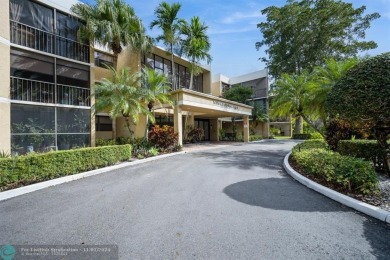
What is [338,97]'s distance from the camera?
620 centimetres

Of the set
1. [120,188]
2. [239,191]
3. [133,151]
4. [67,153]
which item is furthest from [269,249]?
[133,151]

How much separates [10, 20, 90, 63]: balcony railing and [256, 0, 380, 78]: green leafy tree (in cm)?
2400

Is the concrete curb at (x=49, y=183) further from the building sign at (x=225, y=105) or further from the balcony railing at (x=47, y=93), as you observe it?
the building sign at (x=225, y=105)

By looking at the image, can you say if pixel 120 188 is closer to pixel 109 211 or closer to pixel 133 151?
pixel 109 211

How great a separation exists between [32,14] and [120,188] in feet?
38.5

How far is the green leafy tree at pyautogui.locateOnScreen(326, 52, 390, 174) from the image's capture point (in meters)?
5.30

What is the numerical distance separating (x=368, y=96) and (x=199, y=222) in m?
5.33

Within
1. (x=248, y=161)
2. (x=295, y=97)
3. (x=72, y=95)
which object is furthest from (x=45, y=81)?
(x=295, y=97)

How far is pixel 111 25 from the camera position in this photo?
43.8 feet

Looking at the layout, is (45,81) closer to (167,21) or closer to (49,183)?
(49,183)

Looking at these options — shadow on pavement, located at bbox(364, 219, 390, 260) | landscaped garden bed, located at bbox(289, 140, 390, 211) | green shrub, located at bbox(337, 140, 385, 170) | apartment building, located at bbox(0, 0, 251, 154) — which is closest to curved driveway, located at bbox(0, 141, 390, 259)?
shadow on pavement, located at bbox(364, 219, 390, 260)

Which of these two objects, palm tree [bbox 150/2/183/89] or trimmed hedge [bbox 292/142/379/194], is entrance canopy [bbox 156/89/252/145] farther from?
trimmed hedge [bbox 292/142/379/194]

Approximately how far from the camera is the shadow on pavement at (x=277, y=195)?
4793 millimetres

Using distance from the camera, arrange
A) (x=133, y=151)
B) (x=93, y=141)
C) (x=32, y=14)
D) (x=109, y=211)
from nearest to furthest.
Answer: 1. (x=109, y=211)
2. (x=32, y=14)
3. (x=133, y=151)
4. (x=93, y=141)
